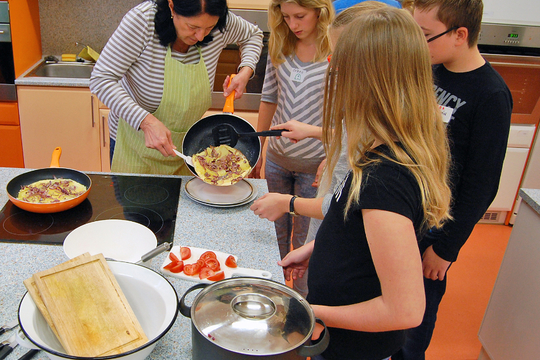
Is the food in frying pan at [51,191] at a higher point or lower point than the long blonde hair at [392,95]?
lower

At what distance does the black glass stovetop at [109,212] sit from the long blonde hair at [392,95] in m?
0.67

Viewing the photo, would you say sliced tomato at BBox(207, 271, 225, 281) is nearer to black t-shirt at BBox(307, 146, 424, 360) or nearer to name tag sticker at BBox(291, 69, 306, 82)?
black t-shirt at BBox(307, 146, 424, 360)

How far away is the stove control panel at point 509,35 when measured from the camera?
9.29ft

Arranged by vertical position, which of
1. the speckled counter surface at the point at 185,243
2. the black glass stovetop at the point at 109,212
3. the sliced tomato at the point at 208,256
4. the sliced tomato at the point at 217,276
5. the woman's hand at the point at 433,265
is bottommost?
the woman's hand at the point at 433,265

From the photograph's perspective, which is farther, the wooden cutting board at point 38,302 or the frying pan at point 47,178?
the frying pan at point 47,178

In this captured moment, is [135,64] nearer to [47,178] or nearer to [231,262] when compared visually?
[47,178]

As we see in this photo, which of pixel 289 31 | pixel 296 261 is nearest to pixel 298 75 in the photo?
pixel 289 31

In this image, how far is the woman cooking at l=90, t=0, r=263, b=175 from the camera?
1.50 meters

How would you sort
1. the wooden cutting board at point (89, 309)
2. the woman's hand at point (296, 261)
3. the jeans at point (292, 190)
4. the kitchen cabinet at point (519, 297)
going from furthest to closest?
the jeans at point (292, 190)
the kitchen cabinet at point (519, 297)
the woman's hand at point (296, 261)
the wooden cutting board at point (89, 309)

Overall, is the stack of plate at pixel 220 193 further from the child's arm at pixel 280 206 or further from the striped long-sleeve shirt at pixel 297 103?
the striped long-sleeve shirt at pixel 297 103

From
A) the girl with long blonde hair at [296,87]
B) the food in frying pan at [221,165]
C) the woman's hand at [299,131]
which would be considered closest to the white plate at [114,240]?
the food in frying pan at [221,165]

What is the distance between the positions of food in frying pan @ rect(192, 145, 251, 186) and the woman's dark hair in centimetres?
43

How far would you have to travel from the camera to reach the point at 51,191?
133cm

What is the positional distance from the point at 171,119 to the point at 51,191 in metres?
0.57
